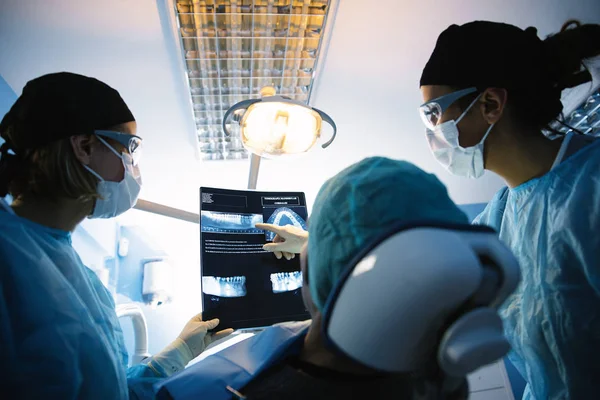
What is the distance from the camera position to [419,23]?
1600 millimetres

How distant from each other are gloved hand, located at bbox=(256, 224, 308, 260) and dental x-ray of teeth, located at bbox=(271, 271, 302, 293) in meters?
0.07

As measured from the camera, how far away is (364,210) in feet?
1.90

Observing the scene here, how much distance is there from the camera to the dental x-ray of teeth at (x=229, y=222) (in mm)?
1362

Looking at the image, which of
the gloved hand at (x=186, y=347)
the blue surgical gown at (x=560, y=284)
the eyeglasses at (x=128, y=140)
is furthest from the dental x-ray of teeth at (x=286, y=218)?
the blue surgical gown at (x=560, y=284)

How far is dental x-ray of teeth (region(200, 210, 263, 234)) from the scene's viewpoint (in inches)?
53.6

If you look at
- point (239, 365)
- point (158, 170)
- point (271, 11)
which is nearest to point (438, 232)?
point (239, 365)

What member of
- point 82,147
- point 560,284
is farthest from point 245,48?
point 560,284

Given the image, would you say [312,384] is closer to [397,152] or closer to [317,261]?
[317,261]

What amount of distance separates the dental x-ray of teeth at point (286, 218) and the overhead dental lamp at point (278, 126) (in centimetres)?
23

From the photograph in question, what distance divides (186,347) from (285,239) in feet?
1.66

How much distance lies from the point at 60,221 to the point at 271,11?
103 cm

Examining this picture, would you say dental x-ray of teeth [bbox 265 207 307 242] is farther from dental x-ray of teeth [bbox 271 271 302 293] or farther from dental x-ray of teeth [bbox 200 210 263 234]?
dental x-ray of teeth [bbox 271 271 302 293]

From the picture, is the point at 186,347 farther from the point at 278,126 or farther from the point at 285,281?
the point at 278,126

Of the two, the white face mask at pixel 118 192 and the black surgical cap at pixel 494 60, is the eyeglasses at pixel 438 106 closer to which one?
the black surgical cap at pixel 494 60
